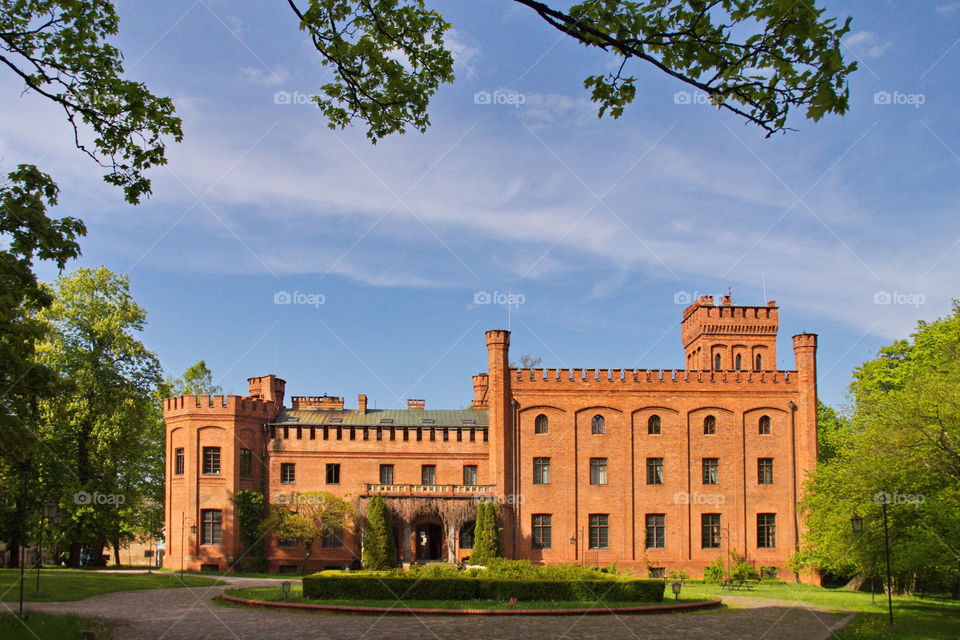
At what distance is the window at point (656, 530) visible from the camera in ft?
131

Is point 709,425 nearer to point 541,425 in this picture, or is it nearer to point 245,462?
point 541,425

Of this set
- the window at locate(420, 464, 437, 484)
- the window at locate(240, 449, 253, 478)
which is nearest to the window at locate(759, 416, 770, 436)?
the window at locate(420, 464, 437, 484)

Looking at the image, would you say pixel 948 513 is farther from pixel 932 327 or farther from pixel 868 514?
pixel 932 327

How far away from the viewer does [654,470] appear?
4069 centimetres

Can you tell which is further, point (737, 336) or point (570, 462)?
point (737, 336)

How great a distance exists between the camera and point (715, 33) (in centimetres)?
580

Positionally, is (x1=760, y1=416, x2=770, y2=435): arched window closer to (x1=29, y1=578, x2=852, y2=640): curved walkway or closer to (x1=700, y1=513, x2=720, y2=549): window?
(x1=700, y1=513, x2=720, y2=549): window

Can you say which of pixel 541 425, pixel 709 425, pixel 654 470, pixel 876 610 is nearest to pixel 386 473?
pixel 541 425

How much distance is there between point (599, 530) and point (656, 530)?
8.78 ft

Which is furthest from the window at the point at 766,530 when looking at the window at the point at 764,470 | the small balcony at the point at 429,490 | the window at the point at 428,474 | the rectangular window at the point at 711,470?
the window at the point at 428,474

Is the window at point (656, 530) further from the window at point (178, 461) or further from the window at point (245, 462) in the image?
the window at point (178, 461)

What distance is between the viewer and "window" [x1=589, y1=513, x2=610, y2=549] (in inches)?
1567

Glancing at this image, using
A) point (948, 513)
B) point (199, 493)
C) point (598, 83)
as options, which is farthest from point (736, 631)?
point (199, 493)
